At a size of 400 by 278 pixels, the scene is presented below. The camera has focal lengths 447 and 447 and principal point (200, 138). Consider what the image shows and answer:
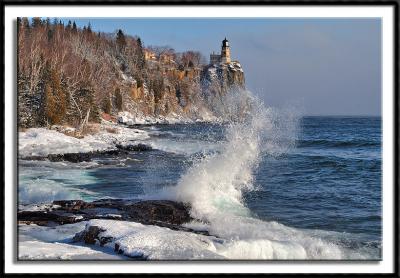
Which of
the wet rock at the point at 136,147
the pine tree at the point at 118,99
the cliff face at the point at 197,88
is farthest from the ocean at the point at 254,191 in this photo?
the pine tree at the point at 118,99

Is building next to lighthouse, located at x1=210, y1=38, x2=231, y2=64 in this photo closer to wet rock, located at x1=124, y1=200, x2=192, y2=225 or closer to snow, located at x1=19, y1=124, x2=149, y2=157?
wet rock, located at x1=124, y1=200, x2=192, y2=225

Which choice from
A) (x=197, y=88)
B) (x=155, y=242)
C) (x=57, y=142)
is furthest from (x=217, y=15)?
(x=197, y=88)

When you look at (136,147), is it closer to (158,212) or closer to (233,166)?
(233,166)

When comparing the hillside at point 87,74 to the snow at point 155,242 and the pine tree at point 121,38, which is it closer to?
the pine tree at point 121,38

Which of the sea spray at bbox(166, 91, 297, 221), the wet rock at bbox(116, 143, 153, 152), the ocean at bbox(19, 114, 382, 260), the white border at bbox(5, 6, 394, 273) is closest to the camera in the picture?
the white border at bbox(5, 6, 394, 273)

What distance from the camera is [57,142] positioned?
863 centimetres

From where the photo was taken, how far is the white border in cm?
409

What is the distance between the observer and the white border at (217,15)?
4.09 metres

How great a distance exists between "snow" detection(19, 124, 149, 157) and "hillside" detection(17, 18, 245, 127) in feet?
0.63

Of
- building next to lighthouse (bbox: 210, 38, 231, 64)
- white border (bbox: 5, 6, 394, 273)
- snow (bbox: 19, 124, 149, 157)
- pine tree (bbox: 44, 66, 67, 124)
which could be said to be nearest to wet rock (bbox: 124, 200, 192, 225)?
white border (bbox: 5, 6, 394, 273)

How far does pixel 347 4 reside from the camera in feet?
13.9

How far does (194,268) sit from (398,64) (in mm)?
2707

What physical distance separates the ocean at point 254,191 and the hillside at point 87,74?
896 millimetres

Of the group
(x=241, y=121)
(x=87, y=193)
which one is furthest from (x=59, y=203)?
(x=241, y=121)
